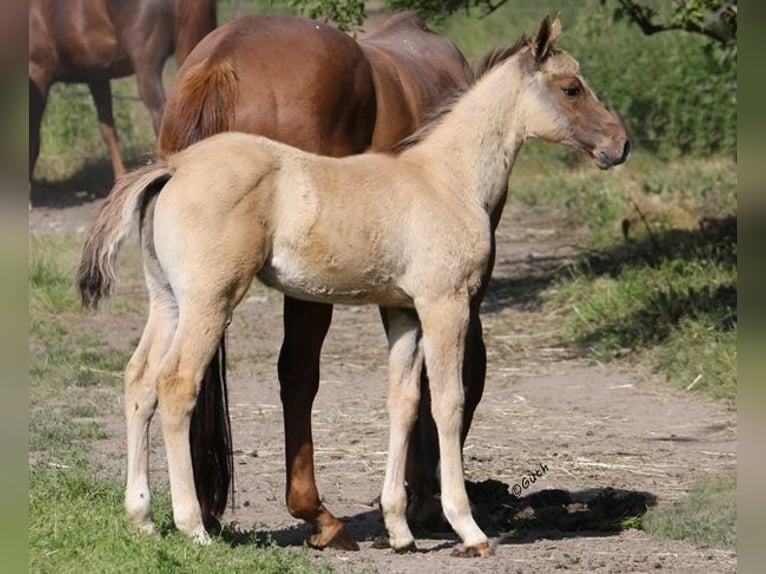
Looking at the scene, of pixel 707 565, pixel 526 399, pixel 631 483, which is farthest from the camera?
pixel 526 399

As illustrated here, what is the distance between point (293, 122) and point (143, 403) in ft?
4.16

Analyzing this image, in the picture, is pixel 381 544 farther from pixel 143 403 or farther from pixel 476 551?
pixel 143 403

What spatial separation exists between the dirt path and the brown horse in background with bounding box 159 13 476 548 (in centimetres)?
32

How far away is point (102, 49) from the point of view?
14.2 meters

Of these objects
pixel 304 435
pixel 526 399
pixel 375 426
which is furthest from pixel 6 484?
pixel 526 399

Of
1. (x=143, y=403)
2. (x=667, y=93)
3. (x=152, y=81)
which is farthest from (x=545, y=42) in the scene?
(x=667, y=93)

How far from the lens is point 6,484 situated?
2688 millimetres

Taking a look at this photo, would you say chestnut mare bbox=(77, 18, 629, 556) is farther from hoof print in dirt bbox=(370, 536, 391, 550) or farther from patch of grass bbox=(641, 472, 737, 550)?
patch of grass bbox=(641, 472, 737, 550)

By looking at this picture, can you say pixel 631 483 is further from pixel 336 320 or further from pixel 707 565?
pixel 336 320

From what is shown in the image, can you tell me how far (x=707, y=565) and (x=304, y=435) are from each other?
1571 millimetres

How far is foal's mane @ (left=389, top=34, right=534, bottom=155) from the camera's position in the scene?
5520 mm

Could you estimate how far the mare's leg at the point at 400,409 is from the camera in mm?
5277

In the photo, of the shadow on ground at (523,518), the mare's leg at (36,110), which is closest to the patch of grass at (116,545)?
the shadow on ground at (523,518)

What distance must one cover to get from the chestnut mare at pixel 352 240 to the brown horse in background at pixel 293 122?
0.28 m
